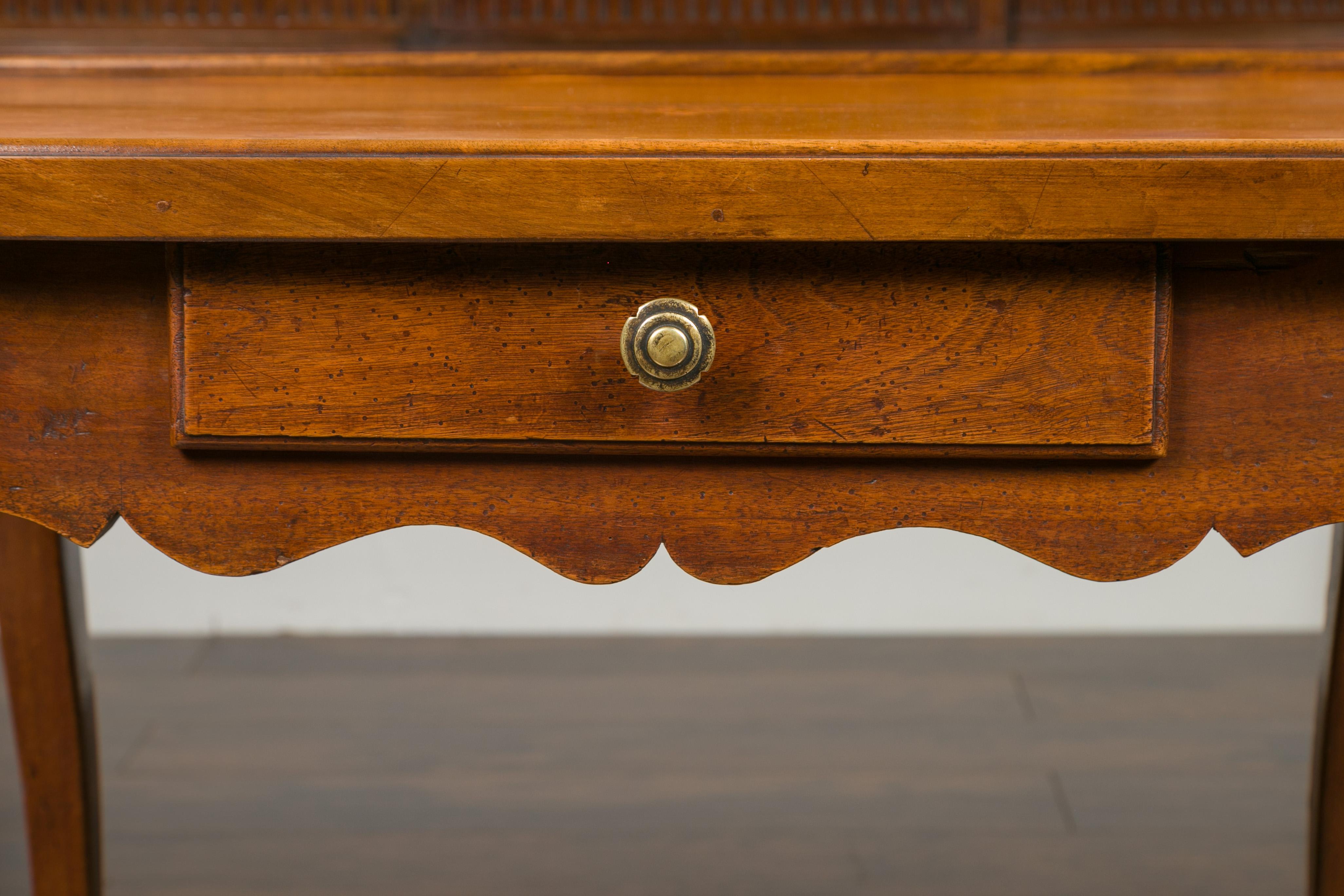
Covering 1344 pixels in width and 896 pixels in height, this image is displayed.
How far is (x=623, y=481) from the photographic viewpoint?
0.42 m

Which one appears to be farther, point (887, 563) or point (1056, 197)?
point (887, 563)

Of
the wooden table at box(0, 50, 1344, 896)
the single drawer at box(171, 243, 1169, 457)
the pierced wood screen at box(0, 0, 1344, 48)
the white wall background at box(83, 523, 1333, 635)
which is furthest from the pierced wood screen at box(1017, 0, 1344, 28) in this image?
the white wall background at box(83, 523, 1333, 635)

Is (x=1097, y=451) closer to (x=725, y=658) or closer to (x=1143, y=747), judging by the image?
(x=1143, y=747)

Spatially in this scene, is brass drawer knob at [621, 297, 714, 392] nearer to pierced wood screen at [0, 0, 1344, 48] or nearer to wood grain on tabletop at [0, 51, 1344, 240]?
wood grain on tabletop at [0, 51, 1344, 240]

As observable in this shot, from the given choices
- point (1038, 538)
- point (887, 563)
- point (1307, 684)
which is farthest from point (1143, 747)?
point (1038, 538)

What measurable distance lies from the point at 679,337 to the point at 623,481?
0.07 meters

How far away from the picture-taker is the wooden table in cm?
35

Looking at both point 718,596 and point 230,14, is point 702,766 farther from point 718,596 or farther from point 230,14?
point 230,14

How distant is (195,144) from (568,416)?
0.15 m

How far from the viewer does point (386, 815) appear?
3.58 feet

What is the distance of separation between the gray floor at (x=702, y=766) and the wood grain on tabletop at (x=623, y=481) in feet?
2.16

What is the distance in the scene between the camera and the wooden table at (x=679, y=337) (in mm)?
353

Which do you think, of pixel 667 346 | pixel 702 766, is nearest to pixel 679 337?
pixel 667 346

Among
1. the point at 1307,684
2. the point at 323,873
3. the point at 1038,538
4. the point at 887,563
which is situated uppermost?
the point at 887,563
